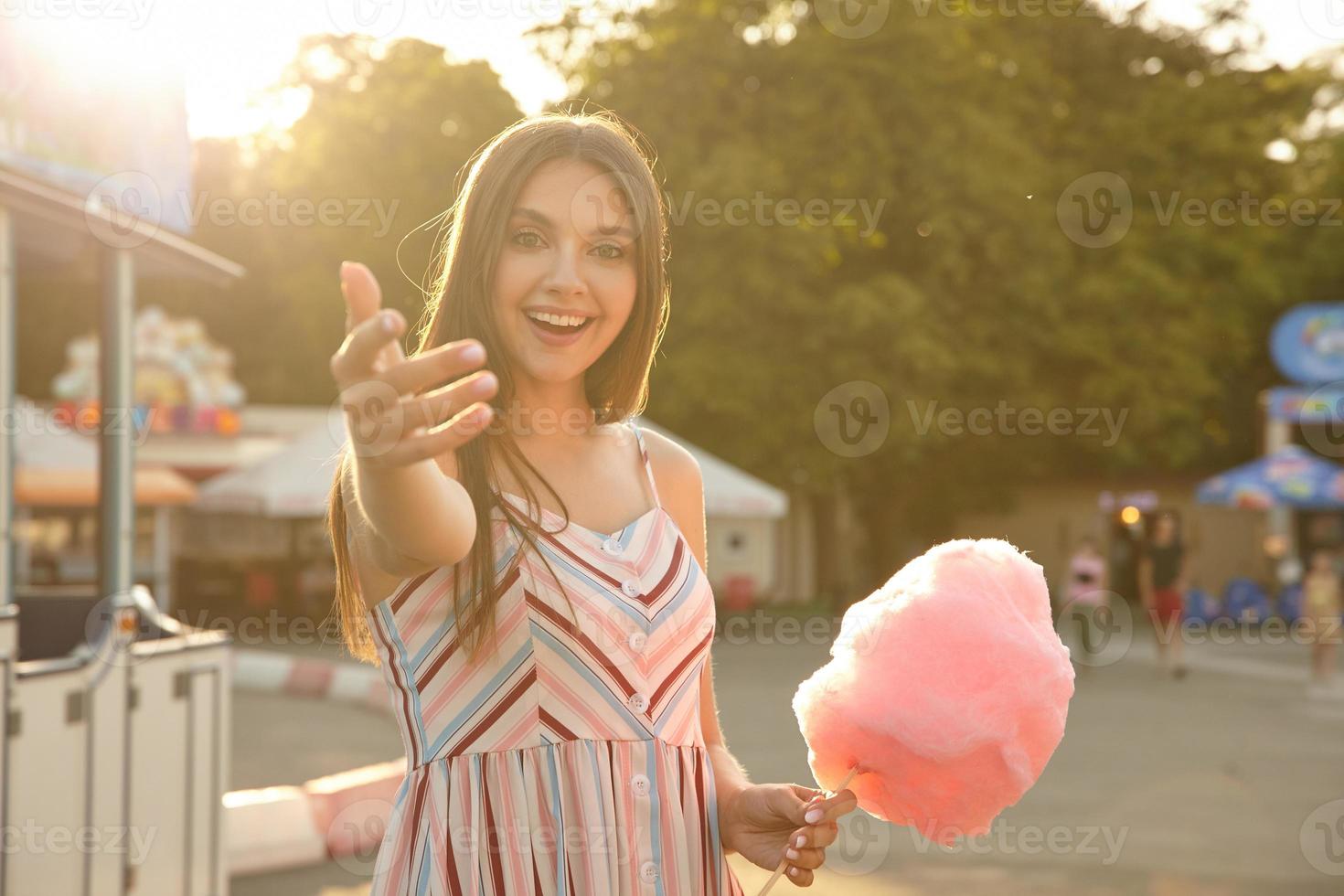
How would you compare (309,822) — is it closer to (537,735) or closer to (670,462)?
(670,462)

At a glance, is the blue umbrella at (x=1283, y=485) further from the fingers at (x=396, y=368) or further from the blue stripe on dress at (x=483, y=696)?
the fingers at (x=396, y=368)

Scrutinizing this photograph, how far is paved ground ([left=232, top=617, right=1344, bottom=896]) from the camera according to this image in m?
7.47

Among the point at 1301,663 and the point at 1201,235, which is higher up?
the point at 1201,235

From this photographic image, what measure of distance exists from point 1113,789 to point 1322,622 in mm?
6982

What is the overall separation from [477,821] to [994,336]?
997 inches

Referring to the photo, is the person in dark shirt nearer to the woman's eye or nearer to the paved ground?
the paved ground

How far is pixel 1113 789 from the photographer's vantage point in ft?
32.7

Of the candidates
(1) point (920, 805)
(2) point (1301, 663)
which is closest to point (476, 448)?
(1) point (920, 805)

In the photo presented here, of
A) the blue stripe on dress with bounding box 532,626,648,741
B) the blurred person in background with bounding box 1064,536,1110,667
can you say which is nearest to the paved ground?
the blurred person in background with bounding box 1064,536,1110,667

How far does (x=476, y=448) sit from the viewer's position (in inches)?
86.0

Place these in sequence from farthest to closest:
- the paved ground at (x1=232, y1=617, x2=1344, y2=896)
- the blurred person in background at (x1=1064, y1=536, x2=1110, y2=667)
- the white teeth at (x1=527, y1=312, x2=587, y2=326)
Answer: the blurred person in background at (x1=1064, y1=536, x2=1110, y2=667) → the paved ground at (x1=232, y1=617, x2=1344, y2=896) → the white teeth at (x1=527, y1=312, x2=587, y2=326)

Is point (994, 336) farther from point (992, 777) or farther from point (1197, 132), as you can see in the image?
point (992, 777)

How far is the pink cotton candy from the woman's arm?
5.5 inches

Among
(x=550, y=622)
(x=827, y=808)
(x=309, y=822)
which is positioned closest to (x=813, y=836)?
(x=827, y=808)
